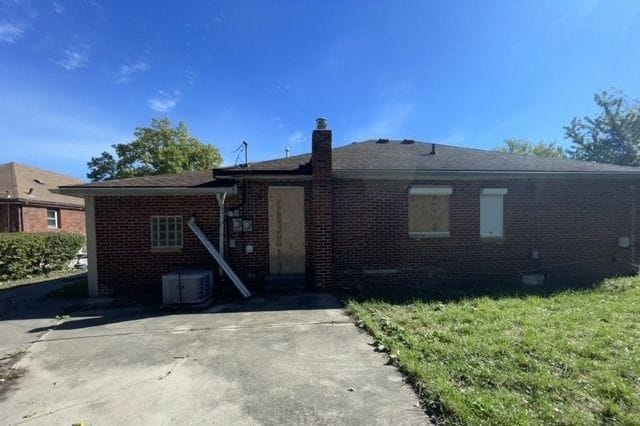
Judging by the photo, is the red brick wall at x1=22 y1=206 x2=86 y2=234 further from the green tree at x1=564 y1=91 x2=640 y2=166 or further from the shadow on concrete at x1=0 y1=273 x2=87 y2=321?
the green tree at x1=564 y1=91 x2=640 y2=166

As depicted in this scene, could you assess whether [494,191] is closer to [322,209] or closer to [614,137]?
[322,209]

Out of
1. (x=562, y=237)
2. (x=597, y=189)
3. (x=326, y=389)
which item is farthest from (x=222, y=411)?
(x=597, y=189)

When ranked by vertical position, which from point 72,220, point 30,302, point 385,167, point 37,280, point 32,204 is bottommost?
point 37,280

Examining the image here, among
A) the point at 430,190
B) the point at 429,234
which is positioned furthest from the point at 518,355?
the point at 430,190

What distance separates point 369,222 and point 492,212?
324 centimetres

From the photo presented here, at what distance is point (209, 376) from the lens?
3664 mm

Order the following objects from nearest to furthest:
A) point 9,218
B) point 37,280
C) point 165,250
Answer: point 165,250 → point 37,280 → point 9,218

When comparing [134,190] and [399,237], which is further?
[399,237]

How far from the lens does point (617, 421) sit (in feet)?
8.85

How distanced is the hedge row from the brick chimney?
10.8 metres

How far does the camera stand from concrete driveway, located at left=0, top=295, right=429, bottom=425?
2.95 meters

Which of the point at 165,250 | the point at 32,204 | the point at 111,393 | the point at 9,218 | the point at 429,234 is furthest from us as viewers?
the point at 32,204

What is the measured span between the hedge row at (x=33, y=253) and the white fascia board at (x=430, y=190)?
13.0 meters

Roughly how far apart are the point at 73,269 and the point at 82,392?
42.9 feet
